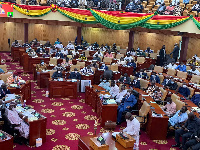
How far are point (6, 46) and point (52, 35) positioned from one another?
4.15 meters

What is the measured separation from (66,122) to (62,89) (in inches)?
105

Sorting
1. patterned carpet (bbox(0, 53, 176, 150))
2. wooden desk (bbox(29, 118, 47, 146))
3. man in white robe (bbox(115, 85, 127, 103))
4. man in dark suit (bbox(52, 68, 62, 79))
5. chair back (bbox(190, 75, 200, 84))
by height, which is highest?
man in dark suit (bbox(52, 68, 62, 79))

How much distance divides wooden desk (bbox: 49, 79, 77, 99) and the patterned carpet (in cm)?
25

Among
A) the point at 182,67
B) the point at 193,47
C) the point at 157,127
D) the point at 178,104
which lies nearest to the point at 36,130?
the point at 157,127

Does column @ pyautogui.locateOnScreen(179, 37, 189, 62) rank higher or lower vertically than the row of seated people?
higher

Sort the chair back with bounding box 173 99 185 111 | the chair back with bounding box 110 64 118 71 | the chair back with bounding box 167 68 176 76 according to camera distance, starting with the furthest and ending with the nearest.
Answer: the chair back with bounding box 110 64 118 71 < the chair back with bounding box 167 68 176 76 < the chair back with bounding box 173 99 185 111

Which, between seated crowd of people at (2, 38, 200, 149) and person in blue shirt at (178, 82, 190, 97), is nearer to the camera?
seated crowd of people at (2, 38, 200, 149)

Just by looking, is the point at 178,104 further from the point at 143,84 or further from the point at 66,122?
the point at 66,122

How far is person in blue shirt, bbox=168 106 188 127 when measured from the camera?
853 centimetres

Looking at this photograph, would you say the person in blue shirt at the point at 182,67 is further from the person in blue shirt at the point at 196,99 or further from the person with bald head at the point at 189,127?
the person with bald head at the point at 189,127

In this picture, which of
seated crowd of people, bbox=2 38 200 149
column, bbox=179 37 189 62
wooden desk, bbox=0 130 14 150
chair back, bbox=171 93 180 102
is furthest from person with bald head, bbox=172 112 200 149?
column, bbox=179 37 189 62

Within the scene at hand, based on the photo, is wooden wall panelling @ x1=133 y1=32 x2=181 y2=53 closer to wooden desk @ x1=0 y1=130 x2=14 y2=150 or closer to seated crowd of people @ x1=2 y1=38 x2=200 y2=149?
seated crowd of people @ x1=2 y1=38 x2=200 y2=149

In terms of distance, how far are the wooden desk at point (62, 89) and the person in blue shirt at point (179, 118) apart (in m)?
4.86

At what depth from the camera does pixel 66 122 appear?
9.82 m
